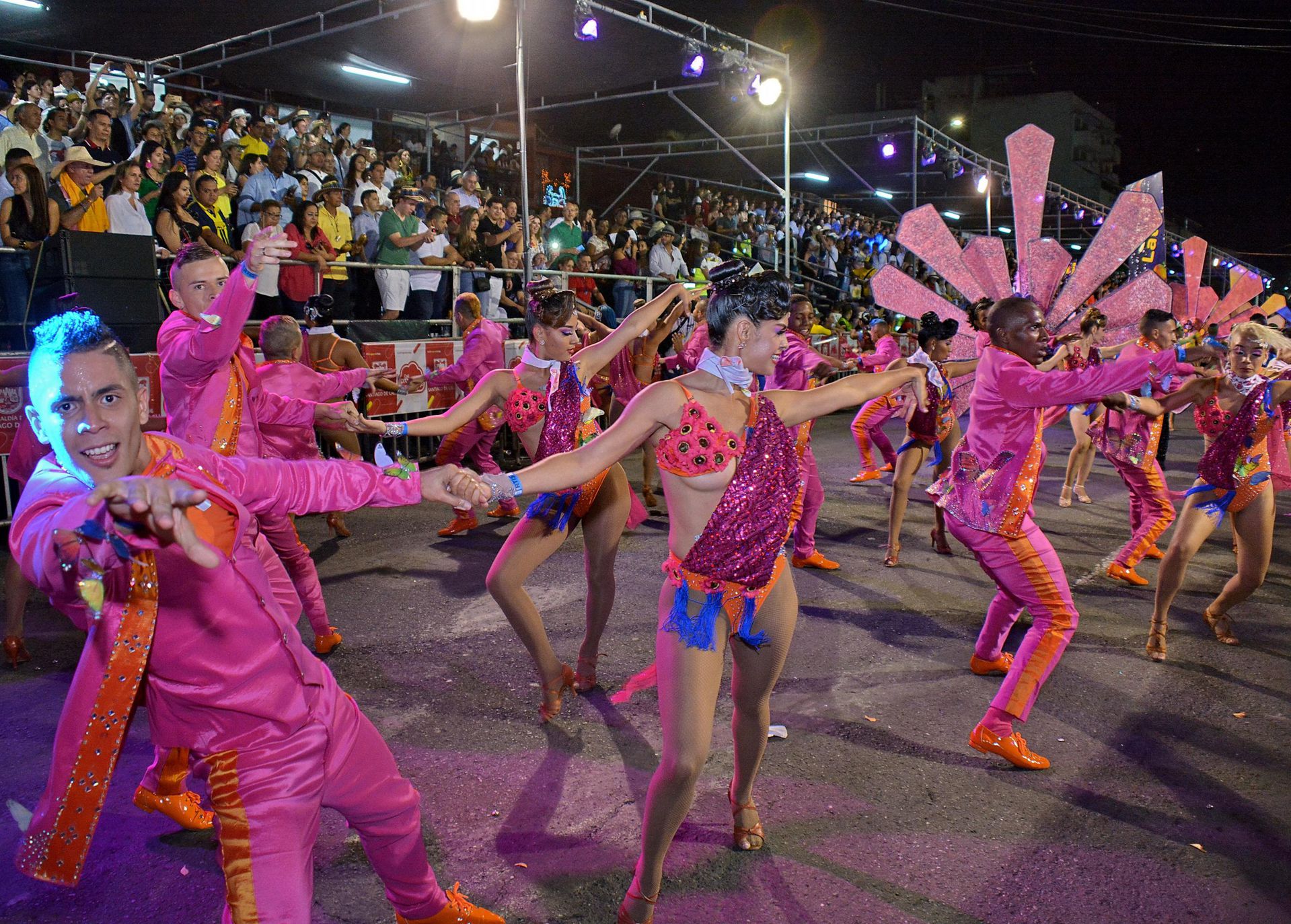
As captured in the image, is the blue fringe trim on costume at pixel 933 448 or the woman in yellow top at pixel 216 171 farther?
the woman in yellow top at pixel 216 171

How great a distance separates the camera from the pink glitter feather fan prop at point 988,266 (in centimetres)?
489

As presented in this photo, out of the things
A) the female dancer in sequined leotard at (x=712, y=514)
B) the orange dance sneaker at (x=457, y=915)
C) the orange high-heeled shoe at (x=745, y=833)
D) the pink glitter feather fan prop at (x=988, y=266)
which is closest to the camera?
the orange dance sneaker at (x=457, y=915)

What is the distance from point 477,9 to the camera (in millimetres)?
9781

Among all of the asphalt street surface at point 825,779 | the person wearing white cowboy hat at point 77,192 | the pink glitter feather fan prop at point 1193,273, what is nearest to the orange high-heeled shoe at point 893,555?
the asphalt street surface at point 825,779

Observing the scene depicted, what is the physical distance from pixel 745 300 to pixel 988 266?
2452mm

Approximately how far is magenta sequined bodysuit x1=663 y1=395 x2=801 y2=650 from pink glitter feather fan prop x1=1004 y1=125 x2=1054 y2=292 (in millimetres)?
2430

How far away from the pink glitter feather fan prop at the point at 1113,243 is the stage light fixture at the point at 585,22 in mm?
7791

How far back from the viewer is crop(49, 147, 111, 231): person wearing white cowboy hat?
834 centimetres

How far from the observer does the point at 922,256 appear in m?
5.01

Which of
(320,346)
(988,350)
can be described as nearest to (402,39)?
(320,346)

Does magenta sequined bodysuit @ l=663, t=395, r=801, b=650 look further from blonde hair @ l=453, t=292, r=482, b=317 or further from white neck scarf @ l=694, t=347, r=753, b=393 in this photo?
blonde hair @ l=453, t=292, r=482, b=317

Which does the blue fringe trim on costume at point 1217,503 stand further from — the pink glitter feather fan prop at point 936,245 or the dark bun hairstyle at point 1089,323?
the pink glitter feather fan prop at point 936,245

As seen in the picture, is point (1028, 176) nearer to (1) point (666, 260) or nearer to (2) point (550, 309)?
(2) point (550, 309)

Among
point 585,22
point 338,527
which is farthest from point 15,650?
point 585,22
